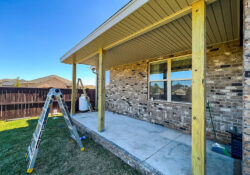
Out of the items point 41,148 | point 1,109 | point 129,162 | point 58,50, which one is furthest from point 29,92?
point 58,50

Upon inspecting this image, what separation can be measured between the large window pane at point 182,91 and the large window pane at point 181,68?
0.62ft

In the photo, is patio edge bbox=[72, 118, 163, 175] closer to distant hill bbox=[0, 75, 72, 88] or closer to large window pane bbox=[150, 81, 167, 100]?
large window pane bbox=[150, 81, 167, 100]

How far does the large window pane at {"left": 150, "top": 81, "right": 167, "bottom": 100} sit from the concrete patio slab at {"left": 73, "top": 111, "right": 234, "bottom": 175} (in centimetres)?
119

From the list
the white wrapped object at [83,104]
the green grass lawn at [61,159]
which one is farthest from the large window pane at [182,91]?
the white wrapped object at [83,104]

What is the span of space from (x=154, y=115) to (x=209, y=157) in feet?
6.58

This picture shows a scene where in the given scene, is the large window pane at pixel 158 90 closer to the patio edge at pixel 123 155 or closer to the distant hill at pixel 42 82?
the patio edge at pixel 123 155

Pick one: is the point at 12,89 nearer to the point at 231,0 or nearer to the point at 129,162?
the point at 129,162

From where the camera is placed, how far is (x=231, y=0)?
148 cm

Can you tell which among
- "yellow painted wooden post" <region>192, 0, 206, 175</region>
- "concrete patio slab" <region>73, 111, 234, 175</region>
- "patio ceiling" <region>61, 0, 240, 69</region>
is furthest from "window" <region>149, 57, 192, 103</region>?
"yellow painted wooden post" <region>192, 0, 206, 175</region>

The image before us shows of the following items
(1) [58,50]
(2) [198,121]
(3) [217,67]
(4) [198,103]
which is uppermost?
(1) [58,50]

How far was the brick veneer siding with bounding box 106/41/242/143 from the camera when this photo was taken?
2498mm

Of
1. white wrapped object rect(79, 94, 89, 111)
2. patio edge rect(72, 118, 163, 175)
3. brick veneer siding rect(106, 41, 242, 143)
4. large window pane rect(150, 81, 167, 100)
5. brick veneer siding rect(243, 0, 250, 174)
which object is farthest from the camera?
white wrapped object rect(79, 94, 89, 111)

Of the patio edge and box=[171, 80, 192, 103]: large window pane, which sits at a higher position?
box=[171, 80, 192, 103]: large window pane

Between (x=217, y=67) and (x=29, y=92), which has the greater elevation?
(x=217, y=67)
